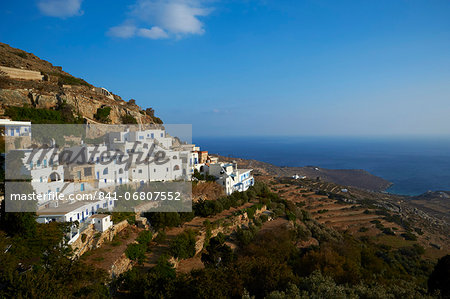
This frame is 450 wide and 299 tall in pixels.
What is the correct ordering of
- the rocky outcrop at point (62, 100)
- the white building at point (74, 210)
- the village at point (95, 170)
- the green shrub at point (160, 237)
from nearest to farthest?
1. the white building at point (74, 210)
2. the village at point (95, 170)
3. the green shrub at point (160, 237)
4. the rocky outcrop at point (62, 100)

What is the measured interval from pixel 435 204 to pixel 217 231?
49.1m

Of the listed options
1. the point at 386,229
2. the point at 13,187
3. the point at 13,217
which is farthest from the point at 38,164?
the point at 386,229

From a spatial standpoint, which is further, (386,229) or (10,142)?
(386,229)

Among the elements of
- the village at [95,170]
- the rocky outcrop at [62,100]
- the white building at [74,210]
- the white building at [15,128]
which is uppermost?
the rocky outcrop at [62,100]

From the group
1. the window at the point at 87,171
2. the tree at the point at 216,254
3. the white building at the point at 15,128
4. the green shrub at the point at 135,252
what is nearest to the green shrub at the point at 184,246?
the tree at the point at 216,254

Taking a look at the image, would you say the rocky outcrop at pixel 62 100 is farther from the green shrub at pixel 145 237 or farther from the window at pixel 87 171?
the green shrub at pixel 145 237

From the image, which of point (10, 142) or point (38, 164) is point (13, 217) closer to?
point (38, 164)

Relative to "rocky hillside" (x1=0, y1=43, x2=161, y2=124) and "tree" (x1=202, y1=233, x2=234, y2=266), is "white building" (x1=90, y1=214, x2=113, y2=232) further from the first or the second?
"rocky hillside" (x1=0, y1=43, x2=161, y2=124)

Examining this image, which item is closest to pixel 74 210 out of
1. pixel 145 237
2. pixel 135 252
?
pixel 135 252

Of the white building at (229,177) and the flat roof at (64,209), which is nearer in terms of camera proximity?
the flat roof at (64,209)

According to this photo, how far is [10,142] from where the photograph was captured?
1742 cm

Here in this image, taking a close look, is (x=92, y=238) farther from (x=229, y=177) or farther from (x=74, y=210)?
(x=229, y=177)

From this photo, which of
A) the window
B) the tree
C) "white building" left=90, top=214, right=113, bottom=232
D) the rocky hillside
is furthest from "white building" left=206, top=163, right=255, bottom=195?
"white building" left=90, top=214, right=113, bottom=232

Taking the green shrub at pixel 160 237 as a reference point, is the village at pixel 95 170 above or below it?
above
